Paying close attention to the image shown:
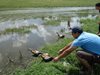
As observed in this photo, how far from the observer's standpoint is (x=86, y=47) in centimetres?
909

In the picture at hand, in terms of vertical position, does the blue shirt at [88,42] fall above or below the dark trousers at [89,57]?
above

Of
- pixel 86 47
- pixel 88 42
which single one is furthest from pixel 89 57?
pixel 88 42

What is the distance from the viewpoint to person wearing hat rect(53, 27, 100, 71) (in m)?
8.80

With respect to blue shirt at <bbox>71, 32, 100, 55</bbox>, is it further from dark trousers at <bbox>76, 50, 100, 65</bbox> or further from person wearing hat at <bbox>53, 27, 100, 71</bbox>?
dark trousers at <bbox>76, 50, 100, 65</bbox>

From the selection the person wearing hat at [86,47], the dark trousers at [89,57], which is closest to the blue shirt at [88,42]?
the person wearing hat at [86,47]

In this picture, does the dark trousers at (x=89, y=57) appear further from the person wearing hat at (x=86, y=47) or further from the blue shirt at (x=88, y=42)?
the blue shirt at (x=88, y=42)

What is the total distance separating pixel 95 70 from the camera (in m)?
9.71

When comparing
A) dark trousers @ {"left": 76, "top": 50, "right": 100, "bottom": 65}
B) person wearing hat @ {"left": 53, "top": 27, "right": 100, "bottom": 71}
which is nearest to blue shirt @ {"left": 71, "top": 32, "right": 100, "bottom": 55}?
person wearing hat @ {"left": 53, "top": 27, "right": 100, "bottom": 71}

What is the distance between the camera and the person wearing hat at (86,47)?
28.9 feet

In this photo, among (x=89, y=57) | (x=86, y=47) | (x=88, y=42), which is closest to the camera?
(x=88, y=42)

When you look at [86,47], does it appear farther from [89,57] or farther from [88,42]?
[89,57]

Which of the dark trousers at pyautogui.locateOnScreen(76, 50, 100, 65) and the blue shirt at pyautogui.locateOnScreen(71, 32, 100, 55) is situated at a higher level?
the blue shirt at pyautogui.locateOnScreen(71, 32, 100, 55)

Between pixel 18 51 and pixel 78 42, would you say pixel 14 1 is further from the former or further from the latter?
pixel 78 42

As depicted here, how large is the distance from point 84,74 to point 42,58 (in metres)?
3.18
